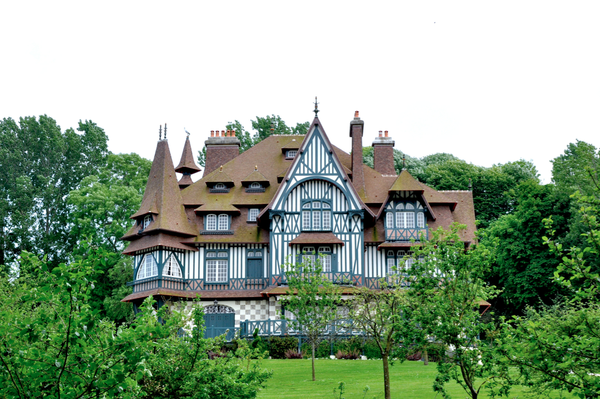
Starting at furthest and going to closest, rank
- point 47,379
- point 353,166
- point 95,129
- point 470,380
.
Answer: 1. point 95,129
2. point 353,166
3. point 470,380
4. point 47,379

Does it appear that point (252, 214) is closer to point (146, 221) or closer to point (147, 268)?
point (146, 221)

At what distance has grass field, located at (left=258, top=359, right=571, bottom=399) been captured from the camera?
1814cm

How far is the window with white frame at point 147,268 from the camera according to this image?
31.9 metres

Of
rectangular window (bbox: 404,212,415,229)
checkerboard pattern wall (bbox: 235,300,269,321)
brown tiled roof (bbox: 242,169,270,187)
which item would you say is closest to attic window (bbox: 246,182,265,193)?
brown tiled roof (bbox: 242,169,270,187)

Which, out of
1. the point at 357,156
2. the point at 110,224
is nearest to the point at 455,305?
the point at 357,156

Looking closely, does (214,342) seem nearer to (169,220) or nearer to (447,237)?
(447,237)

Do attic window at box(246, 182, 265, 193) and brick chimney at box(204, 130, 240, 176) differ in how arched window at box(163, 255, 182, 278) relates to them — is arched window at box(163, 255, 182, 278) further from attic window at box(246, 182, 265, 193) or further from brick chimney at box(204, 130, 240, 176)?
brick chimney at box(204, 130, 240, 176)

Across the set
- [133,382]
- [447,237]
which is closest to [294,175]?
[447,237]

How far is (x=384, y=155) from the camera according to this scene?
37781mm

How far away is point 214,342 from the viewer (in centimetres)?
1187

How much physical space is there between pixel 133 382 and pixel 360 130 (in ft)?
94.8

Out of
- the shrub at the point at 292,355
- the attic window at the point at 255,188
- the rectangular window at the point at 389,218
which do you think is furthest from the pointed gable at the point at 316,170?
the shrub at the point at 292,355

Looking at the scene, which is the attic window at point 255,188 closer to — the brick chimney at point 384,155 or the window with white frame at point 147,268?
the window with white frame at point 147,268

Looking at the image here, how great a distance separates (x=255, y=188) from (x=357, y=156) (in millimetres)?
5515
